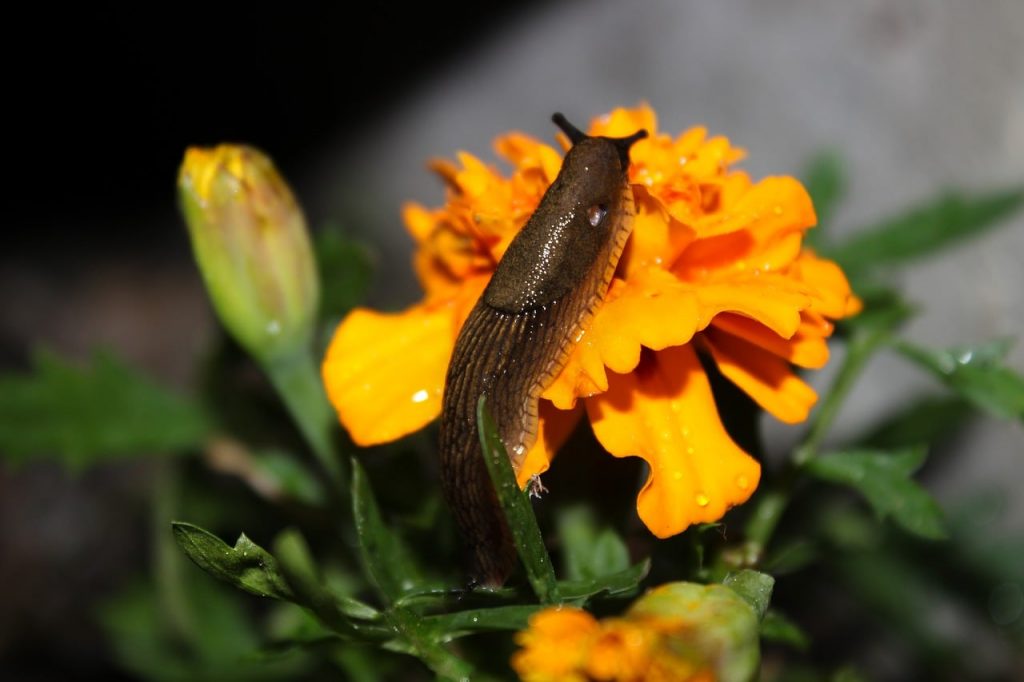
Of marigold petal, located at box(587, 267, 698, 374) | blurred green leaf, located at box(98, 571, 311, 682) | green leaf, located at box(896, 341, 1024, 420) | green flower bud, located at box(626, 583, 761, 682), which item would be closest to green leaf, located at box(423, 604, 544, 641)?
green flower bud, located at box(626, 583, 761, 682)

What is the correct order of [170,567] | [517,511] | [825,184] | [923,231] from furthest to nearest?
[170,567]
[825,184]
[923,231]
[517,511]

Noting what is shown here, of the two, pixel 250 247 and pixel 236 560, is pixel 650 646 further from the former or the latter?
pixel 250 247

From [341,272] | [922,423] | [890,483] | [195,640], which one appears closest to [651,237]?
[890,483]

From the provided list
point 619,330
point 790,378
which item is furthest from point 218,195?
point 790,378

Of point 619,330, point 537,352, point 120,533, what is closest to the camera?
point 619,330

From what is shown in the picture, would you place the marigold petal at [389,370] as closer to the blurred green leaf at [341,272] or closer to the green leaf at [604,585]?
the green leaf at [604,585]

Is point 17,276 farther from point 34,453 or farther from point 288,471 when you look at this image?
point 288,471

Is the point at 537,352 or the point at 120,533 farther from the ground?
the point at 537,352

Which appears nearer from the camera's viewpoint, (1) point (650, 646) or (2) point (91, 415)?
(1) point (650, 646)
